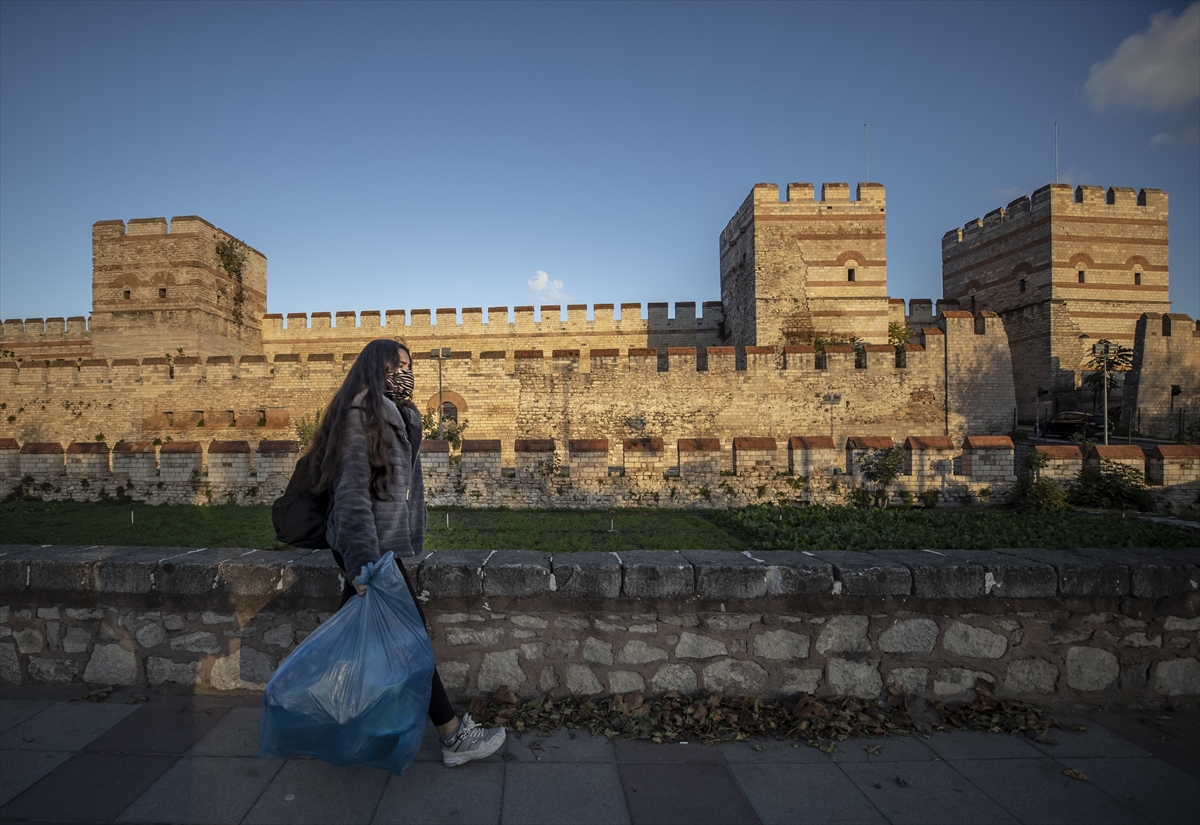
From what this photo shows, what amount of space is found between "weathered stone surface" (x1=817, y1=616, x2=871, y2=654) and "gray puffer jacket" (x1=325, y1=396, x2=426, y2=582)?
2.02 m

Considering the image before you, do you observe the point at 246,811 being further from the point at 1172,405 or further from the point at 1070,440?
the point at 1172,405

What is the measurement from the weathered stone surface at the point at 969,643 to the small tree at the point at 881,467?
8035mm

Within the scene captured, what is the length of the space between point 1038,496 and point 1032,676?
850 cm

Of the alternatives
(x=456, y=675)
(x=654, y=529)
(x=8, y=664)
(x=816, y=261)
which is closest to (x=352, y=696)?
(x=456, y=675)

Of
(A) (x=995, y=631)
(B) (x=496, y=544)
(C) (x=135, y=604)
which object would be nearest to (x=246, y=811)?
(C) (x=135, y=604)

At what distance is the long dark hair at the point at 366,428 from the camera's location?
2.41m

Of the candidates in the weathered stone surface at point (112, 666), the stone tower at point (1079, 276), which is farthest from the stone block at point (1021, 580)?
the stone tower at point (1079, 276)

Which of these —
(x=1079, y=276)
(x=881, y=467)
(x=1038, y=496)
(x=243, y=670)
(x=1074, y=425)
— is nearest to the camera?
(x=243, y=670)

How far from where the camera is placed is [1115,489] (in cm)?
979

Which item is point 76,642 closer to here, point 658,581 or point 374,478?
point 374,478

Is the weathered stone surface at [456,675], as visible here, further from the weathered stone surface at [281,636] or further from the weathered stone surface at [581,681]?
the weathered stone surface at [281,636]

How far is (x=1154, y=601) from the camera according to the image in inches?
116

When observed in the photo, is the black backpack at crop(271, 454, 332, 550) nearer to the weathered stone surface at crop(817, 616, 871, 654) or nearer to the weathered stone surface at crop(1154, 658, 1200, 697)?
the weathered stone surface at crop(817, 616, 871, 654)

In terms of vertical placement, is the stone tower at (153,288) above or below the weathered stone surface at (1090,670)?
above
